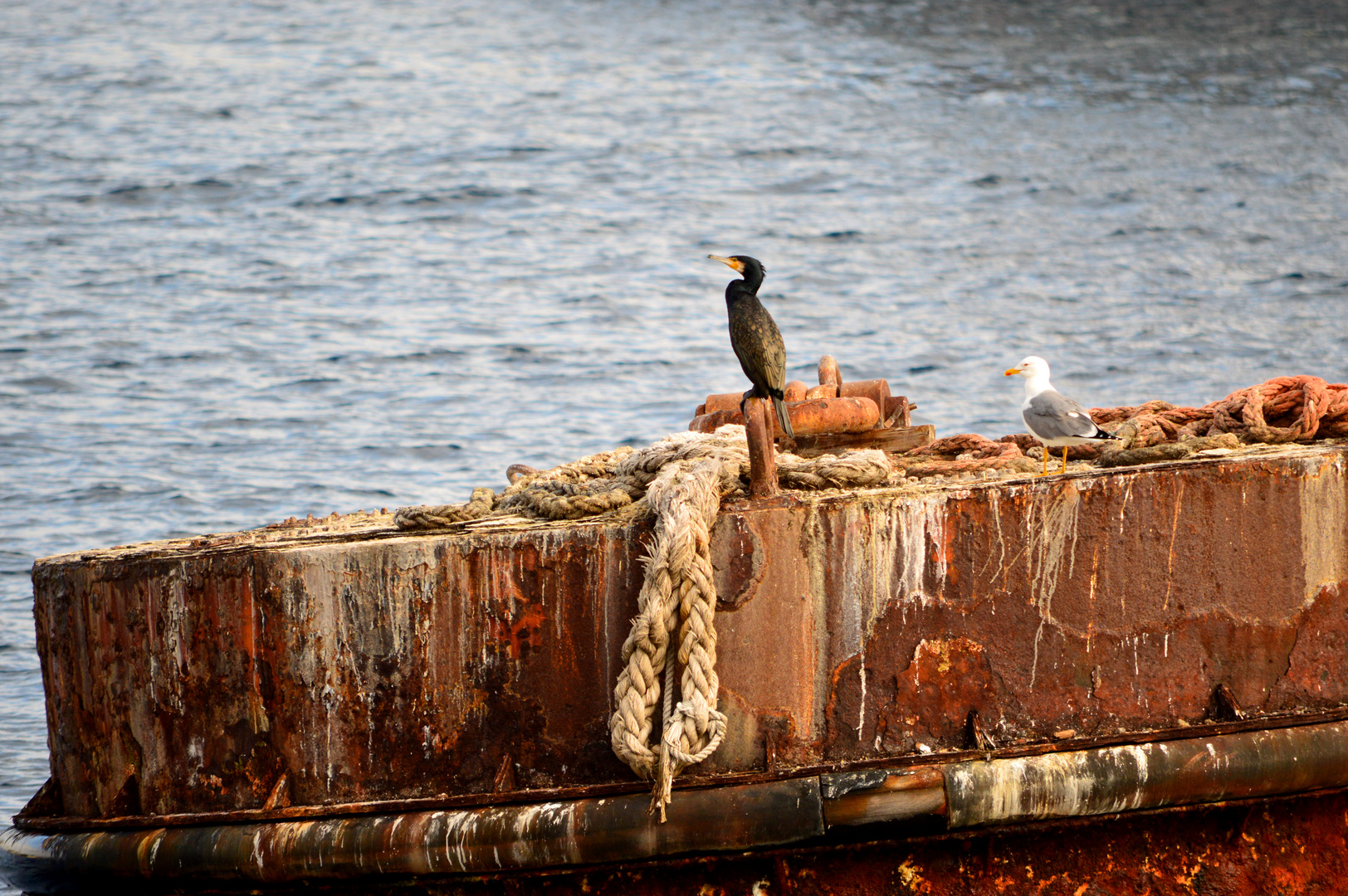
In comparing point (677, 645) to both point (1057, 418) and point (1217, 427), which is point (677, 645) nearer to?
point (1057, 418)

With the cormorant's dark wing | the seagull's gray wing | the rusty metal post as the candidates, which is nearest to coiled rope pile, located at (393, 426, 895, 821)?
the rusty metal post

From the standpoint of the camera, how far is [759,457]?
3.42m

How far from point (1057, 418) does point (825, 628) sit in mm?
986

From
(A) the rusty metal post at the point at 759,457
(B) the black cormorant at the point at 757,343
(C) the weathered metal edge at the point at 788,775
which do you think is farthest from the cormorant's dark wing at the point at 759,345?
(C) the weathered metal edge at the point at 788,775

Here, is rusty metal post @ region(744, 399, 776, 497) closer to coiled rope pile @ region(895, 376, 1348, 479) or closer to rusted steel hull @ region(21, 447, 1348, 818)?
rusted steel hull @ region(21, 447, 1348, 818)

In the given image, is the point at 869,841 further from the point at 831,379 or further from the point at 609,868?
the point at 831,379

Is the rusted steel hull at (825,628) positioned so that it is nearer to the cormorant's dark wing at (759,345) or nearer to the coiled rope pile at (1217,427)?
the coiled rope pile at (1217,427)

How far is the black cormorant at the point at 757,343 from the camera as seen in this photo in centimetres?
389

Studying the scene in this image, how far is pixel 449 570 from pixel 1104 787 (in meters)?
1.78

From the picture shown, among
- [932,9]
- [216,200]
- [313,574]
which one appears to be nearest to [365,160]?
[216,200]

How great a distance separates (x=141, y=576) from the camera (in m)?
3.59

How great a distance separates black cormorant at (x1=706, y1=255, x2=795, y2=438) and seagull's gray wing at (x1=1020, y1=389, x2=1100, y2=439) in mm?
743

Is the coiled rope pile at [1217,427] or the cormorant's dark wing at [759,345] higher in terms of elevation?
the cormorant's dark wing at [759,345]

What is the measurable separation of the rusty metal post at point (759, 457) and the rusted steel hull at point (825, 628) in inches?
→ 2.5
